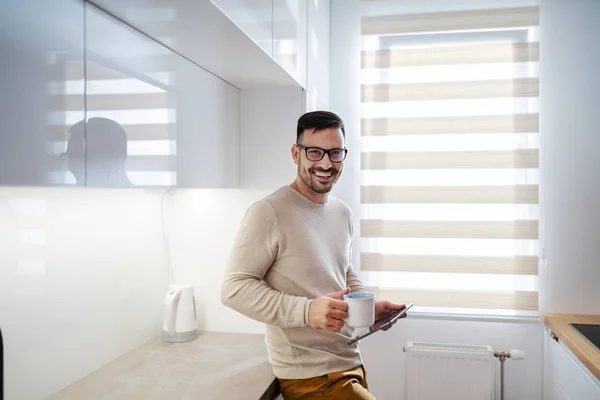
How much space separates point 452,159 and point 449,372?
1146mm

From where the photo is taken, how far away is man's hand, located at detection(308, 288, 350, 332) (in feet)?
4.53

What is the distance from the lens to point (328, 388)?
5.13 feet

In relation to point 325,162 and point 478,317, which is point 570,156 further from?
point 325,162

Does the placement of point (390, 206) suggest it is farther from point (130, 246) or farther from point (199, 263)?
point (130, 246)

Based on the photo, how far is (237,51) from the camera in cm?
160

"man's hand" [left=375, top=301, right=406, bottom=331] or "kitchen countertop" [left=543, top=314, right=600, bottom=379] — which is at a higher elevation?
"man's hand" [left=375, top=301, right=406, bottom=331]

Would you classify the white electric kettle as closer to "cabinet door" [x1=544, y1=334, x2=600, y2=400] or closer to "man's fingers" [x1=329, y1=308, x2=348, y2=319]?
"man's fingers" [x1=329, y1=308, x2=348, y2=319]

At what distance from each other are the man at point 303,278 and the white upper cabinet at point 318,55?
24.7 inches

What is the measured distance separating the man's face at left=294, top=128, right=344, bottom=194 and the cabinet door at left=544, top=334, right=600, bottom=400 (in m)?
1.27

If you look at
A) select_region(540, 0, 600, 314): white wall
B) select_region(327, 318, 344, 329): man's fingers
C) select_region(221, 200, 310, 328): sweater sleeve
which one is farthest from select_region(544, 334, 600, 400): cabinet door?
select_region(221, 200, 310, 328): sweater sleeve

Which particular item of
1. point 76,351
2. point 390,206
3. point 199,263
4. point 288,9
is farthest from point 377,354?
point 288,9

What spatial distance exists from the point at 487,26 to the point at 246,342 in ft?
6.89

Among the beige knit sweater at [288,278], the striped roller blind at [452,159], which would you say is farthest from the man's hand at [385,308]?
the striped roller blind at [452,159]

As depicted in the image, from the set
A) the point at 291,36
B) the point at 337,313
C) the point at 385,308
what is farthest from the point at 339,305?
the point at 291,36
